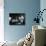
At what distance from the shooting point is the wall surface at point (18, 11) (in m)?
5.95

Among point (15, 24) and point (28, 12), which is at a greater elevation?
point (28, 12)

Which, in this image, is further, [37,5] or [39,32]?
[37,5]

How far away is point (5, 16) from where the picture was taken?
5949 millimetres

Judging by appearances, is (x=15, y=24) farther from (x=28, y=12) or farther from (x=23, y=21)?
(x=28, y=12)

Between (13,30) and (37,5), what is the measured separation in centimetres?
151

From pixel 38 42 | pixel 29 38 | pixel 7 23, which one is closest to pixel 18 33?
pixel 7 23

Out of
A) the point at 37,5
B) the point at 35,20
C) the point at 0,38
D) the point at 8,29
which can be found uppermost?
the point at 37,5

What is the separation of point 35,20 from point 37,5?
0.69 meters

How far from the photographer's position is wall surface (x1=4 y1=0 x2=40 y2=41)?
5949 mm

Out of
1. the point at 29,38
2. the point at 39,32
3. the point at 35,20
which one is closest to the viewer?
the point at 39,32

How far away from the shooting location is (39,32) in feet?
8.93

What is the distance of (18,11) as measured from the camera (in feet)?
19.6

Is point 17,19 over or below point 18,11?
below

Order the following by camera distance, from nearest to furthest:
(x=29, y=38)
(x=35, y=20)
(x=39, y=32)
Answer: (x=39, y=32), (x=29, y=38), (x=35, y=20)
